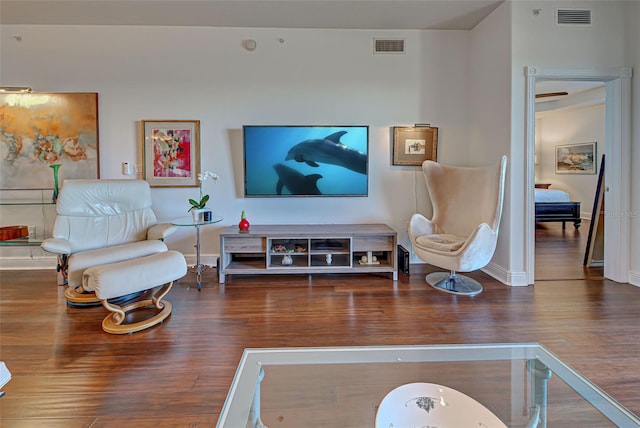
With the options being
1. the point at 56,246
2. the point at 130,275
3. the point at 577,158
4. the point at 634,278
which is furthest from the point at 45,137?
the point at 577,158

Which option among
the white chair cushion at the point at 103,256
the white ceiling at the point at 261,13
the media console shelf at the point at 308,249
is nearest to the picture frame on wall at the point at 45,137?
the white ceiling at the point at 261,13

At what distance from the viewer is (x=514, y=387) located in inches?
53.1

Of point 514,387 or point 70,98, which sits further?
point 70,98

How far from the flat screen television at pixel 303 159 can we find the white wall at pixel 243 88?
0.19 metres

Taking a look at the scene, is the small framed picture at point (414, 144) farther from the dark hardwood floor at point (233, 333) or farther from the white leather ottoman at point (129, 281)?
the white leather ottoman at point (129, 281)

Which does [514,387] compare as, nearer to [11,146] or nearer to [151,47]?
[151,47]

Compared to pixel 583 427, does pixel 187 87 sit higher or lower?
higher

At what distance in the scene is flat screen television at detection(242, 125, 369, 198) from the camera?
3582mm

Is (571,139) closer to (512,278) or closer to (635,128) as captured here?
(635,128)

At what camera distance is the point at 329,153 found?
3.62 m

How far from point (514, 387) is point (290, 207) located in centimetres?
282

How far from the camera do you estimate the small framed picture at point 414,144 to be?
3740 mm

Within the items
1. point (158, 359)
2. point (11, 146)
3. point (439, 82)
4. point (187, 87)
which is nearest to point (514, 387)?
point (158, 359)

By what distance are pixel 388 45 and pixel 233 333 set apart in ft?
11.2
